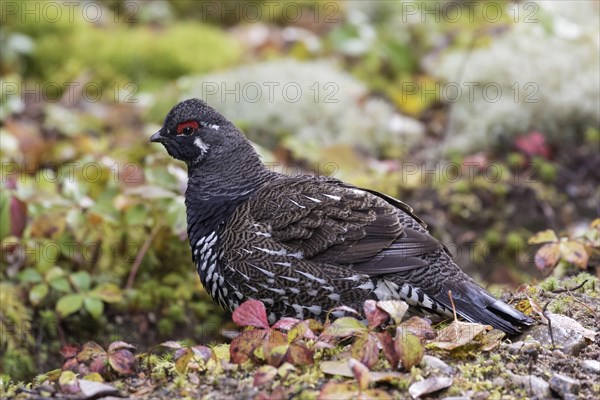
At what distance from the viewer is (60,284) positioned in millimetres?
5852

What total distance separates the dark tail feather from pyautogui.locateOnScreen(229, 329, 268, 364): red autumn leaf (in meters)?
1.16

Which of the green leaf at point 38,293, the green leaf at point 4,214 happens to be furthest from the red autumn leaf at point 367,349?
the green leaf at point 4,214

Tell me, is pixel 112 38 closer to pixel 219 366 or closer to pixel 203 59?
pixel 203 59

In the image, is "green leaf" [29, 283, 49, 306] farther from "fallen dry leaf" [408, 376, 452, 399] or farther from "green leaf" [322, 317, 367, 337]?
"fallen dry leaf" [408, 376, 452, 399]

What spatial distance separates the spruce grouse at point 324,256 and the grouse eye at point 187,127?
618 mm

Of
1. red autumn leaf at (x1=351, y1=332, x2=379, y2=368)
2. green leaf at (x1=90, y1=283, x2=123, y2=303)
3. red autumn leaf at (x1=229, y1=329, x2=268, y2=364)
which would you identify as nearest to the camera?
red autumn leaf at (x1=351, y1=332, x2=379, y2=368)

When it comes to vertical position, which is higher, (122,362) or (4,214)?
(4,214)

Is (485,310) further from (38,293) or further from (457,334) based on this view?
(38,293)

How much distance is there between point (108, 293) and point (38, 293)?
0.48 metres

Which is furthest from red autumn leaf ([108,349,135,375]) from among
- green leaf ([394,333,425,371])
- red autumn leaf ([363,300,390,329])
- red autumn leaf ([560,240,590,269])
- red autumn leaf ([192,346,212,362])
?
red autumn leaf ([560,240,590,269])

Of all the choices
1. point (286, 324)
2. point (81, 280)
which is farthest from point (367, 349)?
point (81, 280)

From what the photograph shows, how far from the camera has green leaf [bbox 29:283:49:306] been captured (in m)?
5.80

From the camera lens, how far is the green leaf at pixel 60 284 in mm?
5835

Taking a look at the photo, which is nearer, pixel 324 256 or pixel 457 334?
pixel 457 334
